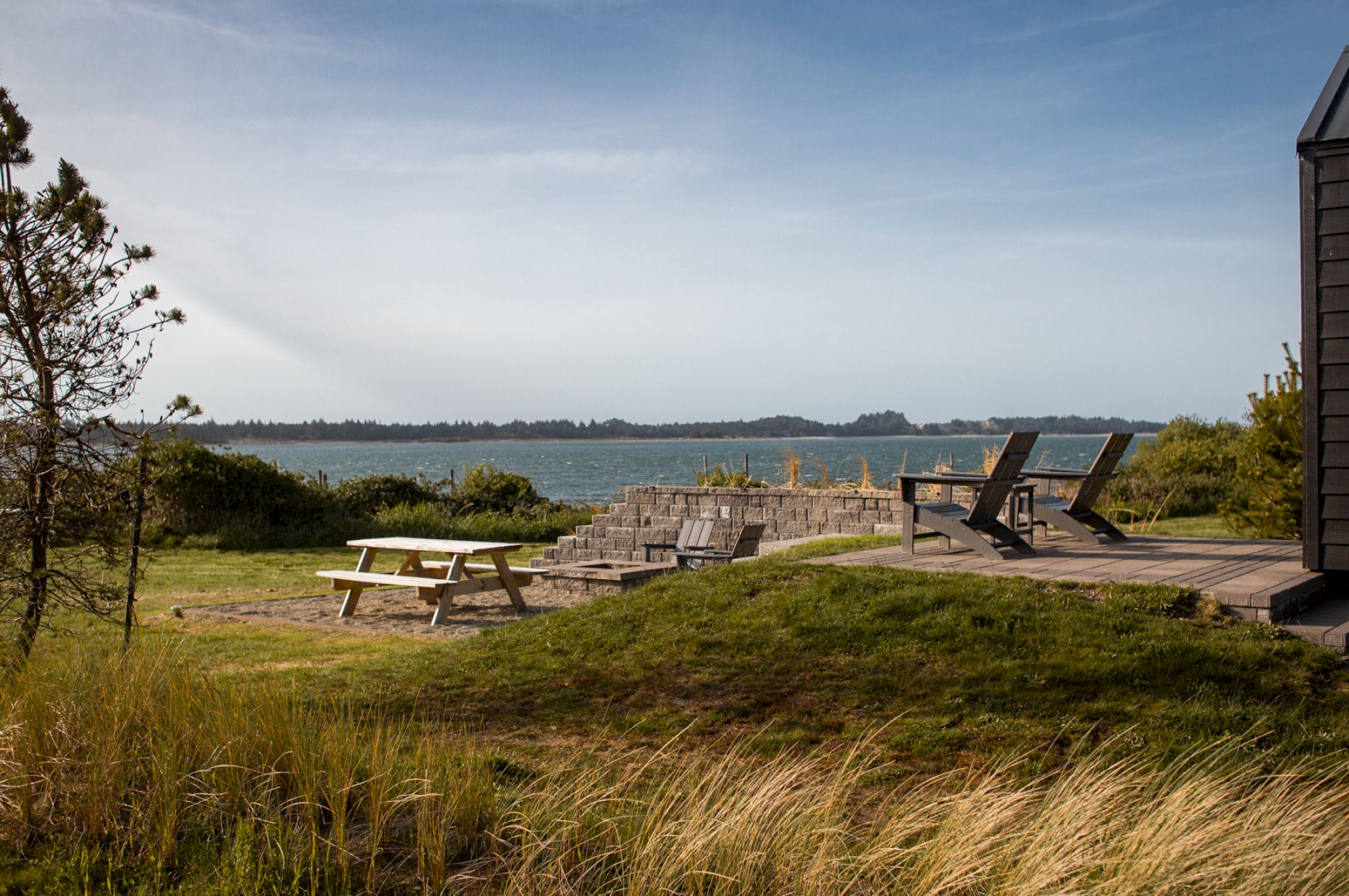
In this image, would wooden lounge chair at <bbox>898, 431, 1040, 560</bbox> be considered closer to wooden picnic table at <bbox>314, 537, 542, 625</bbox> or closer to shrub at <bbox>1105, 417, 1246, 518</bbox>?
wooden picnic table at <bbox>314, 537, 542, 625</bbox>

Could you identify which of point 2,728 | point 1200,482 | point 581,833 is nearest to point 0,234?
point 2,728

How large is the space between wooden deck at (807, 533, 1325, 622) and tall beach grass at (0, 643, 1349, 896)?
6.49 feet

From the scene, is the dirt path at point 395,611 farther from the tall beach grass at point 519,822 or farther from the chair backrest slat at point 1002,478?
the tall beach grass at point 519,822

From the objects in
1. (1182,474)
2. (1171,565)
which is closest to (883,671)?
(1171,565)

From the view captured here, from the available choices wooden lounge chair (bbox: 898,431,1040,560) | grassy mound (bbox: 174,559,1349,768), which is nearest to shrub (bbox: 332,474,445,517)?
grassy mound (bbox: 174,559,1349,768)

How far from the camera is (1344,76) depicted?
6.46 metres

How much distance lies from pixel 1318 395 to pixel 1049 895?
4.72 m

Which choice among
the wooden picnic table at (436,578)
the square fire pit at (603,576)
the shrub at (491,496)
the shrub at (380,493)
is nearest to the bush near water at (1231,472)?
the square fire pit at (603,576)

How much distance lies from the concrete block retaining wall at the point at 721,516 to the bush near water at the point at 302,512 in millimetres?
3800

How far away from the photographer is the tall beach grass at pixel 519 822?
2.67 meters

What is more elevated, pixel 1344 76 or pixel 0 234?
pixel 1344 76

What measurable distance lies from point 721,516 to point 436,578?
3804 millimetres

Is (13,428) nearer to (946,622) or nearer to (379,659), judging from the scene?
(379,659)

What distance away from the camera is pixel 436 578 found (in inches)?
397
